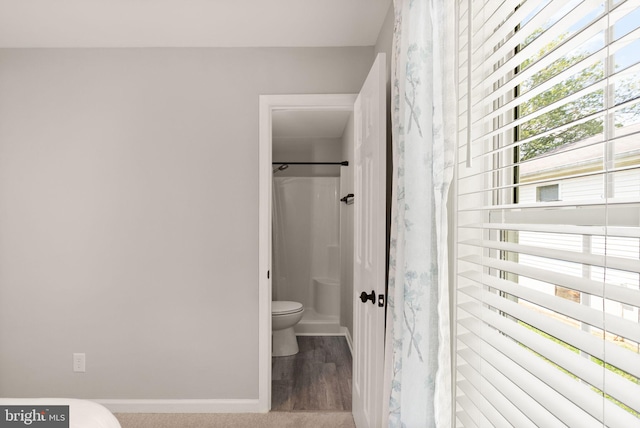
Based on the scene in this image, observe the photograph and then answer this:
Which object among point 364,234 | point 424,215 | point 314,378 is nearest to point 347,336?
point 314,378

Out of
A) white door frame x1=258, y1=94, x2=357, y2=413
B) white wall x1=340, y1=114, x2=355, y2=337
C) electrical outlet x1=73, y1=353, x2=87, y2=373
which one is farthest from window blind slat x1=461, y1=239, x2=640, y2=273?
white wall x1=340, y1=114, x2=355, y2=337

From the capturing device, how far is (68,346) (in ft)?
9.83

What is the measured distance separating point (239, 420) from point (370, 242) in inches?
61.4

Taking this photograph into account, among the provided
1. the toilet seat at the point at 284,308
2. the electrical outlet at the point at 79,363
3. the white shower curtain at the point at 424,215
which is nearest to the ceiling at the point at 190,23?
the white shower curtain at the point at 424,215

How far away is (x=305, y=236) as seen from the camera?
513cm

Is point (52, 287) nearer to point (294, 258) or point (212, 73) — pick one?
point (212, 73)

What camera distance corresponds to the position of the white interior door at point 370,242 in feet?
6.73

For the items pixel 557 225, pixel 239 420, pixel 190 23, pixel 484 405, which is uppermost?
pixel 190 23

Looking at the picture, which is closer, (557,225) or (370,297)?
(557,225)

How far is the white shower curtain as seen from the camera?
1281mm

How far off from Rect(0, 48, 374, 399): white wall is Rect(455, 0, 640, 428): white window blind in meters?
1.87

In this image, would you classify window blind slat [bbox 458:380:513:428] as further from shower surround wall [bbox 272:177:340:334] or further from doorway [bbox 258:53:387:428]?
shower surround wall [bbox 272:177:340:334]

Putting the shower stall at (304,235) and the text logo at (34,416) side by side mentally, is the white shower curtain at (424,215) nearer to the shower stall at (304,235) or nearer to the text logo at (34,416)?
the text logo at (34,416)

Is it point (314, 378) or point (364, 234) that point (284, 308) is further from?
A: point (364, 234)
